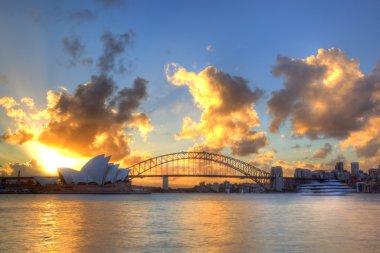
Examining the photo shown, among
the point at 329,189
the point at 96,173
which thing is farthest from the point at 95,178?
the point at 329,189

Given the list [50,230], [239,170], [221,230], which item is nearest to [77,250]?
[50,230]

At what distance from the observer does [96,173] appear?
512 feet

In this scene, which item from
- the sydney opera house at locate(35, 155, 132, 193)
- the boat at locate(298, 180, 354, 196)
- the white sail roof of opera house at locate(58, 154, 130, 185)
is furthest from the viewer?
the sydney opera house at locate(35, 155, 132, 193)

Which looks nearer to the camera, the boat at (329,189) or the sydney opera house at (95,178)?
the boat at (329,189)

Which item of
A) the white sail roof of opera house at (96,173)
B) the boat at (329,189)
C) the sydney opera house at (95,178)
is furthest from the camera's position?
the sydney opera house at (95,178)

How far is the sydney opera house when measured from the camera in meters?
155

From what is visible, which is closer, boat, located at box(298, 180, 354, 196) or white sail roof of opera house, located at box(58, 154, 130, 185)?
boat, located at box(298, 180, 354, 196)

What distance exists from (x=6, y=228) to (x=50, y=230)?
156 inches

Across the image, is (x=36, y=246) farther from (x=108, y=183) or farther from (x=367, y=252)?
(x=108, y=183)

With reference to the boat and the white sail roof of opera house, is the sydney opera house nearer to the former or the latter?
the white sail roof of opera house

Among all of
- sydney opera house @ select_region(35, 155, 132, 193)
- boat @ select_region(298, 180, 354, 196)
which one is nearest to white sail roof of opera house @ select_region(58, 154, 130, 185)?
sydney opera house @ select_region(35, 155, 132, 193)

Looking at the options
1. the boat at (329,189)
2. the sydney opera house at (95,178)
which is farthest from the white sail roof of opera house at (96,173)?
the boat at (329,189)

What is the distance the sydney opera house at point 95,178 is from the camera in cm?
15462

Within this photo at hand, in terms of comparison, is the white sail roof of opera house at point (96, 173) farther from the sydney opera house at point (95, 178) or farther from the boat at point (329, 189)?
the boat at point (329, 189)
